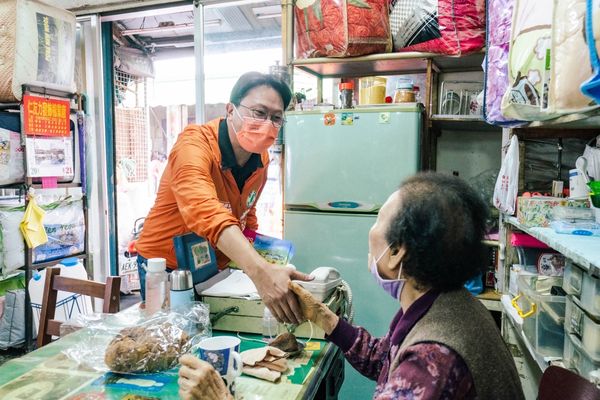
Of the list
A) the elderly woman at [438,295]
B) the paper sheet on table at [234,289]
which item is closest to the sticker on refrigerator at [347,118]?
the paper sheet on table at [234,289]

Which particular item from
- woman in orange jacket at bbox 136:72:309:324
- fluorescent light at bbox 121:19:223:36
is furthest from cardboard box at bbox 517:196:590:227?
fluorescent light at bbox 121:19:223:36

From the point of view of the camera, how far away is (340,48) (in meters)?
2.73

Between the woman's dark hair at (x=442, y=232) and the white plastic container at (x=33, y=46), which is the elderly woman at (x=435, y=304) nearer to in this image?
the woman's dark hair at (x=442, y=232)

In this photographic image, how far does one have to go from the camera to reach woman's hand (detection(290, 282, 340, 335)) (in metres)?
1.34

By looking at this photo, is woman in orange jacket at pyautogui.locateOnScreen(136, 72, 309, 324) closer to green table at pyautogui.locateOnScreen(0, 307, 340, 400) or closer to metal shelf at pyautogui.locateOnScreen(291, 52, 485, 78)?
green table at pyautogui.locateOnScreen(0, 307, 340, 400)

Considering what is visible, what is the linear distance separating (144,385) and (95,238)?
336 centimetres

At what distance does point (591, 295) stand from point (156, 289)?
1.35 m

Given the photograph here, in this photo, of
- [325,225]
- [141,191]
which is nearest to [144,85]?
[141,191]

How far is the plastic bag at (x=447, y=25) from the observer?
250 centimetres

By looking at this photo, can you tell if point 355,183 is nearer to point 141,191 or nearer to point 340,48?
point 340,48

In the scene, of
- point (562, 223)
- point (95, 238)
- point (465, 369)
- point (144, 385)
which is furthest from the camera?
point (95, 238)

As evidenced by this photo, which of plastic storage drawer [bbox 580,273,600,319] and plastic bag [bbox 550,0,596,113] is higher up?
plastic bag [bbox 550,0,596,113]

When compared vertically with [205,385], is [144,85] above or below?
above

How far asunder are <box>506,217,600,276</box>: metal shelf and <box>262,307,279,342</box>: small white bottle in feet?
2.86
